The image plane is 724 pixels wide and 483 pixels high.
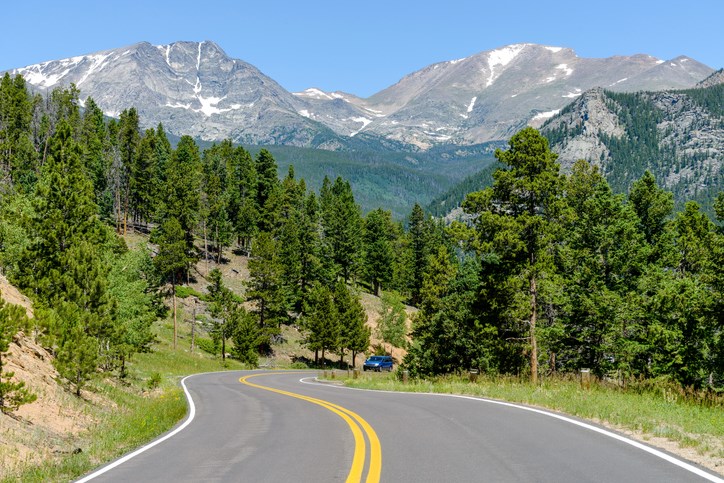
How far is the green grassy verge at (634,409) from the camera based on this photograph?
998 centimetres

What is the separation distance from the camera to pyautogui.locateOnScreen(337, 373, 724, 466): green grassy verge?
→ 9.98 metres

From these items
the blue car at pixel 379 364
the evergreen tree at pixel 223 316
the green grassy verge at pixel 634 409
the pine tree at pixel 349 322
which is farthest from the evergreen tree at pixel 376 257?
the green grassy verge at pixel 634 409

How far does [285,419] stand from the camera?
52.3 feet

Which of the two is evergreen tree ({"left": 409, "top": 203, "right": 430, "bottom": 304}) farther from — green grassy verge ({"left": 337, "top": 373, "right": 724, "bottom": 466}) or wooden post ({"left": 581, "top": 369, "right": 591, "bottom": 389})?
wooden post ({"left": 581, "top": 369, "right": 591, "bottom": 389})

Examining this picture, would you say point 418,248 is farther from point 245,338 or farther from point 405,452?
point 405,452

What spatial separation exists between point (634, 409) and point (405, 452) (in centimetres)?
634

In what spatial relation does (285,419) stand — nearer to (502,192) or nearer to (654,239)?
(502,192)

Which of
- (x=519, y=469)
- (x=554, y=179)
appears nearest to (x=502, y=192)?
(x=554, y=179)

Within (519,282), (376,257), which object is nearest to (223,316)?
(376,257)

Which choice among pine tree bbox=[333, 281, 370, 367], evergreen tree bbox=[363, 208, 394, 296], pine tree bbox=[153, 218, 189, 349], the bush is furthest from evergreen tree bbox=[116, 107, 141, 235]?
pine tree bbox=[333, 281, 370, 367]

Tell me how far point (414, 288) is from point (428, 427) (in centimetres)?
8769

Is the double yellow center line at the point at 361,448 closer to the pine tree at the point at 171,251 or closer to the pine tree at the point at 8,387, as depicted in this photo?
the pine tree at the point at 8,387

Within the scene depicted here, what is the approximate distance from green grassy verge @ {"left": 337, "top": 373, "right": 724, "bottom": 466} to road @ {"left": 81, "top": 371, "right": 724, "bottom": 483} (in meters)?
0.89

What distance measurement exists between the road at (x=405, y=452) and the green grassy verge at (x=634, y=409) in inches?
34.9
